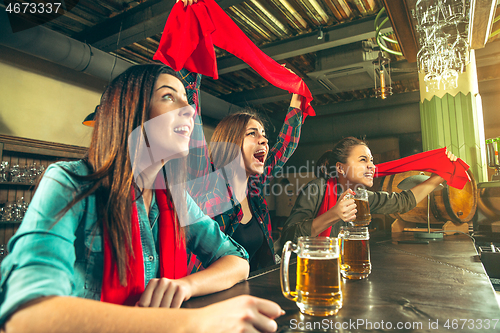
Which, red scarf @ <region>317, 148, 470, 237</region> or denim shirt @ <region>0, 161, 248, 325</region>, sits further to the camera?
red scarf @ <region>317, 148, 470, 237</region>

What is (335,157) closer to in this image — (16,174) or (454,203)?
(454,203)

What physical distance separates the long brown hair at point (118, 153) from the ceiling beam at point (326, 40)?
12.3ft

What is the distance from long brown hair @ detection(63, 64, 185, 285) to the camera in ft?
2.69

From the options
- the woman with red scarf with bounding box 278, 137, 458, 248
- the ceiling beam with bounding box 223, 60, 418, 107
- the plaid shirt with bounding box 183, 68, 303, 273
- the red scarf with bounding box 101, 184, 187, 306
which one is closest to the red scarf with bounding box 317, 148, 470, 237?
the woman with red scarf with bounding box 278, 137, 458, 248

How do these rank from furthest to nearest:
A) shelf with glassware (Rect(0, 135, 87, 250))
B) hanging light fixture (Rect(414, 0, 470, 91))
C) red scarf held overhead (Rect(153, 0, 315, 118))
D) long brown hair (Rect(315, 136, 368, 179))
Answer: shelf with glassware (Rect(0, 135, 87, 250)) < long brown hair (Rect(315, 136, 368, 179)) < hanging light fixture (Rect(414, 0, 470, 91)) < red scarf held overhead (Rect(153, 0, 315, 118))

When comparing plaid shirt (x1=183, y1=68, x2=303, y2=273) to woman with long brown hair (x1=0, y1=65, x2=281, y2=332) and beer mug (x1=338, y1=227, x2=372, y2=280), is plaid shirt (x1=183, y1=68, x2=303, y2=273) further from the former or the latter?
beer mug (x1=338, y1=227, x2=372, y2=280)

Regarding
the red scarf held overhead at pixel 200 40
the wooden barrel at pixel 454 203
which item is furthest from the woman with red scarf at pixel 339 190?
the red scarf held overhead at pixel 200 40

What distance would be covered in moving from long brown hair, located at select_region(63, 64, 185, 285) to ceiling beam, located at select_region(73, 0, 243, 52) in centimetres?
271

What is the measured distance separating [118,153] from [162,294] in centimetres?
43

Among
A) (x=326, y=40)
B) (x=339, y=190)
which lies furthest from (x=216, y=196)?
(x=326, y=40)

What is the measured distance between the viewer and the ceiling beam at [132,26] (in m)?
3.44

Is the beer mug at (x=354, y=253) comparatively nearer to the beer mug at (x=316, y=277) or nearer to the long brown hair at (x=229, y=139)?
the beer mug at (x=316, y=277)

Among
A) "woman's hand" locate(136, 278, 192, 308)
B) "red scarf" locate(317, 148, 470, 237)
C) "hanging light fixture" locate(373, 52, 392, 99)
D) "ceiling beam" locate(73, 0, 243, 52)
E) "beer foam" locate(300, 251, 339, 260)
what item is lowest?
"woman's hand" locate(136, 278, 192, 308)

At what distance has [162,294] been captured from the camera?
701 millimetres
